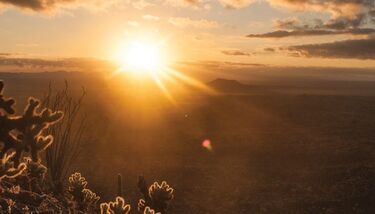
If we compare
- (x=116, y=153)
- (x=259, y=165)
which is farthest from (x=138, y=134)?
(x=259, y=165)

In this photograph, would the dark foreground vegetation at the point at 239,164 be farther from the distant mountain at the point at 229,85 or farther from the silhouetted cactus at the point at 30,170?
the distant mountain at the point at 229,85

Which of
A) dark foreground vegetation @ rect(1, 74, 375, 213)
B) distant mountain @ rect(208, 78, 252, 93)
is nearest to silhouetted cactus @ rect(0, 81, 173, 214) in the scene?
dark foreground vegetation @ rect(1, 74, 375, 213)

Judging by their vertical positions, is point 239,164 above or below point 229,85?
above

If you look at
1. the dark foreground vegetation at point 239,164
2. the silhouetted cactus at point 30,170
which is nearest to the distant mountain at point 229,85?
the dark foreground vegetation at point 239,164

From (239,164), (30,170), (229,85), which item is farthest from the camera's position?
(229,85)

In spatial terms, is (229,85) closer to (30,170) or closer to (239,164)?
(239,164)

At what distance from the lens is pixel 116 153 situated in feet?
85.3

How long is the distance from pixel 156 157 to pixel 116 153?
2604 mm

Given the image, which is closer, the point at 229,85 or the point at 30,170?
the point at 30,170

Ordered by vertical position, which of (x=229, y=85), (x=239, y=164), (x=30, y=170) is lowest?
(x=229, y=85)

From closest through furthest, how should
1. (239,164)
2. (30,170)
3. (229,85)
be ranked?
(30,170) < (239,164) < (229,85)

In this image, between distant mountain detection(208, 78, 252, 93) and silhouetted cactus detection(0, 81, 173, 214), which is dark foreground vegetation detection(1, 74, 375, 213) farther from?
distant mountain detection(208, 78, 252, 93)

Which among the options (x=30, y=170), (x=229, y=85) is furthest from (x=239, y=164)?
(x=229, y=85)

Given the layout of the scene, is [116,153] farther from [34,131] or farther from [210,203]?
[34,131]
